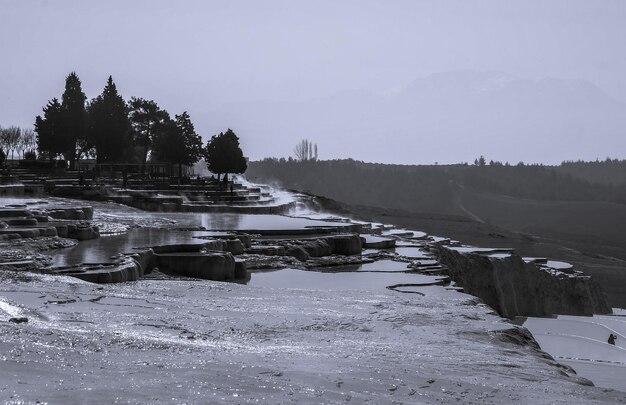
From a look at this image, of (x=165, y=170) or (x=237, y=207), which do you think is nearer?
(x=237, y=207)

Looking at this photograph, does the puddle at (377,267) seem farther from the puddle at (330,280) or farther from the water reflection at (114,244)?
the water reflection at (114,244)

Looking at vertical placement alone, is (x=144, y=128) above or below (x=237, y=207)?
above

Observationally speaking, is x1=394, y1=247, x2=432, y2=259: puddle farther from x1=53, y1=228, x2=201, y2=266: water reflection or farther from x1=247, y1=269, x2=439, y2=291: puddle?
x1=53, y1=228, x2=201, y2=266: water reflection

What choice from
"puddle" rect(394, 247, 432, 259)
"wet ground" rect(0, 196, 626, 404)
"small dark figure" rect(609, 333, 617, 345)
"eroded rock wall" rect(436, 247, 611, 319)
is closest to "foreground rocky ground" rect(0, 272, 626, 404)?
"wet ground" rect(0, 196, 626, 404)

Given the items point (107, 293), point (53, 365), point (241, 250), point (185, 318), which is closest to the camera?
point (53, 365)

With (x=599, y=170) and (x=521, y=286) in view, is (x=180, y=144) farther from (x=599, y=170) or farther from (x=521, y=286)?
(x=599, y=170)

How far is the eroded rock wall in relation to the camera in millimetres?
20422

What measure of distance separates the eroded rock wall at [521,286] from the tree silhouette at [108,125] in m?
27.6

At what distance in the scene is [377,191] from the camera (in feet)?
361

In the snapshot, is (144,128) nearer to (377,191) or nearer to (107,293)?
(107,293)

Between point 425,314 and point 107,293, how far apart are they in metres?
3.94

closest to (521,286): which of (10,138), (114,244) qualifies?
(114,244)

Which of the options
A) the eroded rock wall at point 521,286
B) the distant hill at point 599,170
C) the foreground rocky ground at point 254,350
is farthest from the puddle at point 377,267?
the distant hill at point 599,170

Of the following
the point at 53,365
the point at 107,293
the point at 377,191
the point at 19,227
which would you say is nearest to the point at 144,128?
the point at 19,227
